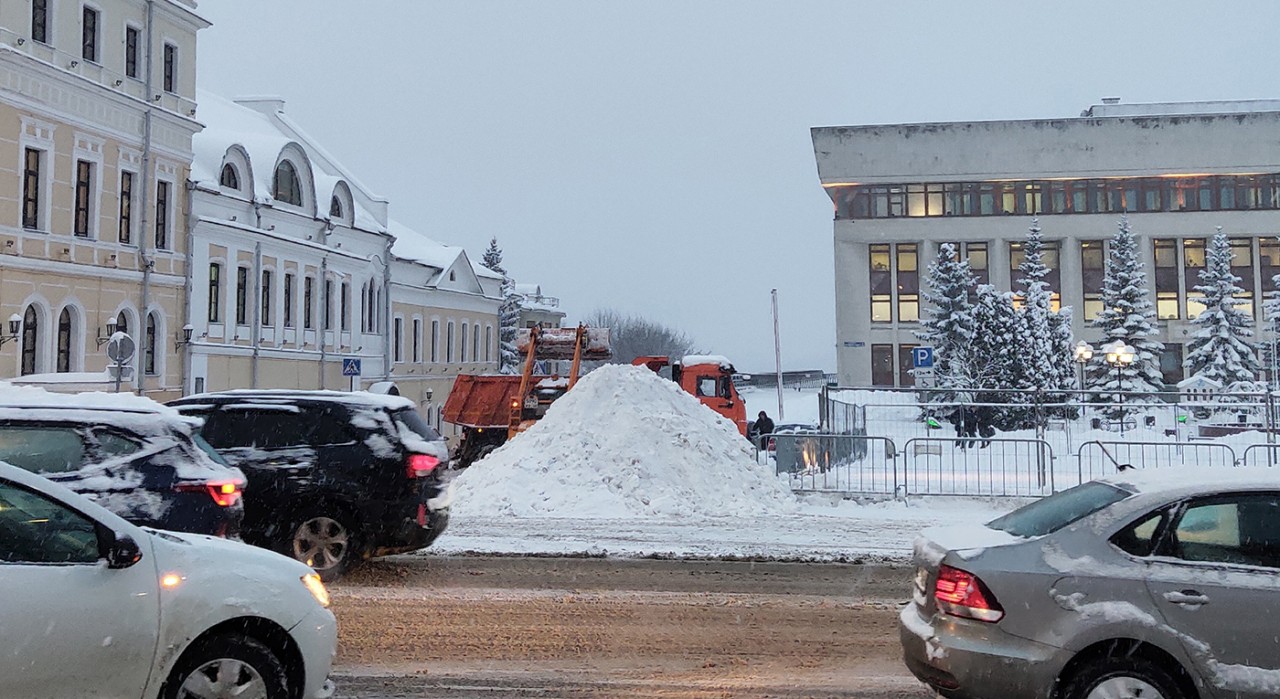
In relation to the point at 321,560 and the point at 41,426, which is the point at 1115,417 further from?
the point at 41,426

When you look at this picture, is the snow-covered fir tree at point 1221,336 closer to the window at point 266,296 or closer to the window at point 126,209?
the window at point 266,296

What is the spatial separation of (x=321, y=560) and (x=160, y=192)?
2702 centimetres

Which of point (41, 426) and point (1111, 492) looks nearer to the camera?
point (1111, 492)

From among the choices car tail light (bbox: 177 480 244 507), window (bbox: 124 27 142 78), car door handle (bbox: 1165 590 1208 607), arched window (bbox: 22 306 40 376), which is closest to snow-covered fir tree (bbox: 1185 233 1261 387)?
window (bbox: 124 27 142 78)

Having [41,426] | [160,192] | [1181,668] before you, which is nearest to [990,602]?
[1181,668]

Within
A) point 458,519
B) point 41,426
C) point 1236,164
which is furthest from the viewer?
point 1236,164

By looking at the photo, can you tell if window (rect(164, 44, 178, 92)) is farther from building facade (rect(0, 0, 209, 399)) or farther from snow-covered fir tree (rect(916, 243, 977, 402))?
snow-covered fir tree (rect(916, 243, 977, 402))

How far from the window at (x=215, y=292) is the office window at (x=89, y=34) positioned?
789 centimetres

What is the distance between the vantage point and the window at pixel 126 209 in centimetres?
3183

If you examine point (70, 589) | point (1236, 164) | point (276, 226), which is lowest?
point (70, 589)

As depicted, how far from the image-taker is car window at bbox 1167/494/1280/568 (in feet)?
18.2

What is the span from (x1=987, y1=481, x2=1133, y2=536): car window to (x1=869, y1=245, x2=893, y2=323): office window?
64.5m

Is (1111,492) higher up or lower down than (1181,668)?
higher up

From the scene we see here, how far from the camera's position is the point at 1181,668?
5.32 m
